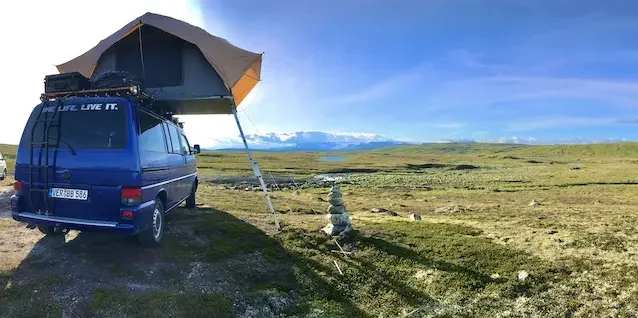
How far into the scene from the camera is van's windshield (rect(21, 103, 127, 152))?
26.9 feet

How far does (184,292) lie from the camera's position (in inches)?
310

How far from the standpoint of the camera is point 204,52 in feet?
39.0

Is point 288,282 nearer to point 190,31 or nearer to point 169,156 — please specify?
point 169,156

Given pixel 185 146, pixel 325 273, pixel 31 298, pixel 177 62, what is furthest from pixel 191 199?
pixel 31 298

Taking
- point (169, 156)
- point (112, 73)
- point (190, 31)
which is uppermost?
point (190, 31)

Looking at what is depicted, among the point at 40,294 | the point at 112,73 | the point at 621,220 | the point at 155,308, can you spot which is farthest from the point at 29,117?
the point at 621,220

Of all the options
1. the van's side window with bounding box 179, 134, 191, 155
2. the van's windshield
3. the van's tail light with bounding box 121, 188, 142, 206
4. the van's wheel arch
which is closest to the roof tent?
the van's side window with bounding box 179, 134, 191, 155

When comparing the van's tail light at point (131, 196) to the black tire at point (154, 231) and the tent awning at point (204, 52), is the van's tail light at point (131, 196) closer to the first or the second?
the black tire at point (154, 231)

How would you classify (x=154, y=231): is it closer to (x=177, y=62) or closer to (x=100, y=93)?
(x=100, y=93)

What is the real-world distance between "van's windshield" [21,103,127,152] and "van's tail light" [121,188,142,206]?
3.11 feet

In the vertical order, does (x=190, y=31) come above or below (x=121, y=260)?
above

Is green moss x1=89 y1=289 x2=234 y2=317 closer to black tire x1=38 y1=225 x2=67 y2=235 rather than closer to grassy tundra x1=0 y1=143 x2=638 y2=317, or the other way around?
grassy tundra x1=0 y1=143 x2=638 y2=317

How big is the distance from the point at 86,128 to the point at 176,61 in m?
4.74

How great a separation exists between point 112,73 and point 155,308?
5412 mm
